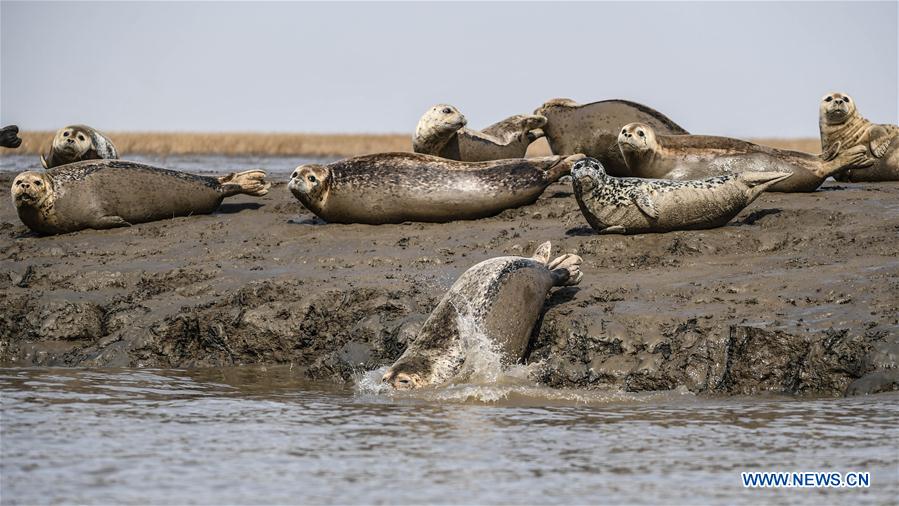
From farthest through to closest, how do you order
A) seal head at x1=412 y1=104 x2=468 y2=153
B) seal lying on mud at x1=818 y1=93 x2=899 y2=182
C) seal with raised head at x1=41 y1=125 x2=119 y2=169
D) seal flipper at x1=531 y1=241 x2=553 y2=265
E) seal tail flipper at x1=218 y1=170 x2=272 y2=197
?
seal with raised head at x1=41 y1=125 x2=119 y2=169 → seal head at x1=412 y1=104 x2=468 y2=153 → seal tail flipper at x1=218 y1=170 x2=272 y2=197 → seal lying on mud at x1=818 y1=93 x2=899 y2=182 → seal flipper at x1=531 y1=241 x2=553 y2=265

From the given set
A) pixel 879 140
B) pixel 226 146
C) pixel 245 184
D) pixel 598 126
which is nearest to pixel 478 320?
pixel 245 184

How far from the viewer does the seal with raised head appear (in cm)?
1273

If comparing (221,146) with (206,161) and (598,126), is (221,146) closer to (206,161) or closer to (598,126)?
(206,161)

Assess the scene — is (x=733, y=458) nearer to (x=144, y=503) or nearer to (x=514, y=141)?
(x=144, y=503)

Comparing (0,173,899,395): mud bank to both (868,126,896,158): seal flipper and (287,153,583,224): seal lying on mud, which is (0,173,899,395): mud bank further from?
(868,126,896,158): seal flipper

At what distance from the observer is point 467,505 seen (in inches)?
189

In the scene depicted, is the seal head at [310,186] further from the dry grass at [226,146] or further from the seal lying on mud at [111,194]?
the dry grass at [226,146]

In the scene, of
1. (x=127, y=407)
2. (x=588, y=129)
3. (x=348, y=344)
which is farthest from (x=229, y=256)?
(x=588, y=129)

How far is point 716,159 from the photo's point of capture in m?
10.9

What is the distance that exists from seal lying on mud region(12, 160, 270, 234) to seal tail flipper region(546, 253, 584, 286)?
435 centimetres

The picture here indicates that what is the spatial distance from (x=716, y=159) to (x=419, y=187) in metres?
2.44

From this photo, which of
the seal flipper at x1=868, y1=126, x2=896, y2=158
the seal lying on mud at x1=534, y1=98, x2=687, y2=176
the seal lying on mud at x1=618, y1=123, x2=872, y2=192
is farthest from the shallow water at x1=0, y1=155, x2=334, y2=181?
the seal flipper at x1=868, y1=126, x2=896, y2=158

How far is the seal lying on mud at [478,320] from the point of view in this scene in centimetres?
718

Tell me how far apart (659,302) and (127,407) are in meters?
3.06
